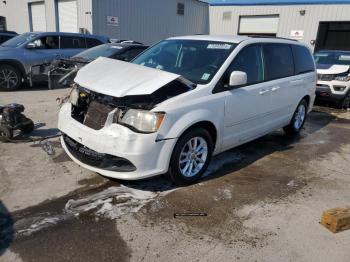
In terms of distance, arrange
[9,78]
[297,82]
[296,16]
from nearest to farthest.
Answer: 1. [297,82]
2. [9,78]
3. [296,16]

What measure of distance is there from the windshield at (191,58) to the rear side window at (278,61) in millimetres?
860

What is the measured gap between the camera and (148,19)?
20484mm

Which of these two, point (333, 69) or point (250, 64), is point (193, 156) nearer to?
point (250, 64)

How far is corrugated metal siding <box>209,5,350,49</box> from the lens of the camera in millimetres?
19661

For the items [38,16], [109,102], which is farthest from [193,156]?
[38,16]

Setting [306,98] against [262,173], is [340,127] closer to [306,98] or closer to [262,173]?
[306,98]

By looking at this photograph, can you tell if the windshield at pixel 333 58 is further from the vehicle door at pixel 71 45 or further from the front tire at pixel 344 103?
the vehicle door at pixel 71 45

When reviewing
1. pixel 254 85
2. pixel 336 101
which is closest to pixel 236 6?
pixel 336 101

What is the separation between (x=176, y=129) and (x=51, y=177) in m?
1.69

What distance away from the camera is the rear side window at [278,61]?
5086 mm

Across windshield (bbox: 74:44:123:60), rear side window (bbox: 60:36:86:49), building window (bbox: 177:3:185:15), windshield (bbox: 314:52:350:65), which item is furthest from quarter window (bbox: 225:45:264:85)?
building window (bbox: 177:3:185:15)

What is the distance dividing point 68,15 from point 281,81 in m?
17.1

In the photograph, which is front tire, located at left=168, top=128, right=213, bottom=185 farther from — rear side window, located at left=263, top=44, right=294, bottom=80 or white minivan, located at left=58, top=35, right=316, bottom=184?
rear side window, located at left=263, top=44, right=294, bottom=80

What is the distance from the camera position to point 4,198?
3.57 metres
